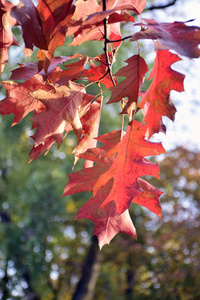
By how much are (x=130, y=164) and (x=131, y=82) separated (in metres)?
0.16

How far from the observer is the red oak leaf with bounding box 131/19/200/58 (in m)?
0.42

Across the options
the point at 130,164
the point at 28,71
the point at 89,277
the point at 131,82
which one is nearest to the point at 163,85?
the point at 131,82

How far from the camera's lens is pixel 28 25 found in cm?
57

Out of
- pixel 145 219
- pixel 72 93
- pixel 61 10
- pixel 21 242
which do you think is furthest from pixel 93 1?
pixel 145 219

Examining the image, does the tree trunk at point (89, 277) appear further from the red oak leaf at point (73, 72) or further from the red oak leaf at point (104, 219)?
the red oak leaf at point (73, 72)

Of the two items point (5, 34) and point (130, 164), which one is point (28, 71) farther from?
point (130, 164)

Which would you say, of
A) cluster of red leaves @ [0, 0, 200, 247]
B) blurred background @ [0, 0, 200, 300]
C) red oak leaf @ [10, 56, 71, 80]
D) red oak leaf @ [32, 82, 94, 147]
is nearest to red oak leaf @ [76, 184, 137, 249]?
cluster of red leaves @ [0, 0, 200, 247]

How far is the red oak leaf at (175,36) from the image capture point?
1.36ft

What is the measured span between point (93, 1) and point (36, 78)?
0.18 meters

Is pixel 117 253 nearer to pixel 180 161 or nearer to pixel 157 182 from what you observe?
pixel 157 182

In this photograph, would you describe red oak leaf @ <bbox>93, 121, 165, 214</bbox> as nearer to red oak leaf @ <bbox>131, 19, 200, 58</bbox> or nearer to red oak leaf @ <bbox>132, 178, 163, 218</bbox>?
red oak leaf @ <bbox>132, 178, 163, 218</bbox>

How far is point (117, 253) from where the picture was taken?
710cm

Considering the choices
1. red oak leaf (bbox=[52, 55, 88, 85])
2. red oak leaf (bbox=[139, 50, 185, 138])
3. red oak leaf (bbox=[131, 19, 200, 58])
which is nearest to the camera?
red oak leaf (bbox=[131, 19, 200, 58])

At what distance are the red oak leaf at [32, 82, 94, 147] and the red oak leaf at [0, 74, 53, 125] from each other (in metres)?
0.07
